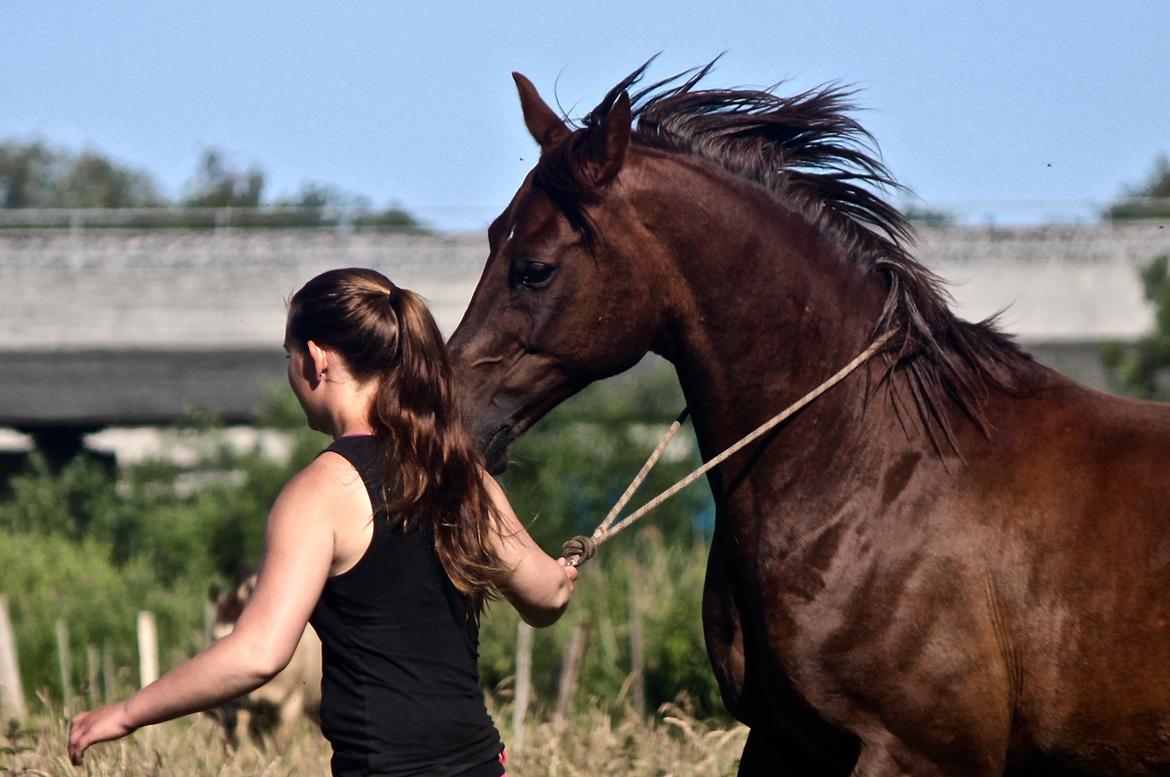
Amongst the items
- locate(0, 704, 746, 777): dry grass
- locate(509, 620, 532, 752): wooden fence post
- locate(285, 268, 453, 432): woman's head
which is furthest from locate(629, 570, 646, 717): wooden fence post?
locate(285, 268, 453, 432): woman's head

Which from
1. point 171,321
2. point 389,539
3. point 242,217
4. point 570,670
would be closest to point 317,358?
point 389,539

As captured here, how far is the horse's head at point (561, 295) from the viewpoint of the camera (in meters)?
3.88

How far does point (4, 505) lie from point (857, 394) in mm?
19811

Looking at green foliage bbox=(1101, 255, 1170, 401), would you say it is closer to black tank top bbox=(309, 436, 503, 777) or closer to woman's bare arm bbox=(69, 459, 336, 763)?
black tank top bbox=(309, 436, 503, 777)

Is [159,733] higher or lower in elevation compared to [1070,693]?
lower

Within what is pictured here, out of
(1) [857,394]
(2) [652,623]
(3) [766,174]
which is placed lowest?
(2) [652,623]

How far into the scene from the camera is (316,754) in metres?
Result: 6.23

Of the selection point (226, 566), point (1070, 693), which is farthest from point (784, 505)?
point (226, 566)

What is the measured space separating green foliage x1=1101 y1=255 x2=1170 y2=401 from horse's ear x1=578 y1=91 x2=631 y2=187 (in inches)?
433

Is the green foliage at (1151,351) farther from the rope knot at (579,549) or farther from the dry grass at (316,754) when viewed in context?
the rope knot at (579,549)

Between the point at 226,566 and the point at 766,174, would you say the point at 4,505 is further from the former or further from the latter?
the point at 766,174

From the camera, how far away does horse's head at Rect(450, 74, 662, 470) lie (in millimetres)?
3885

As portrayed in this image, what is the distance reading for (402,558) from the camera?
2.97m

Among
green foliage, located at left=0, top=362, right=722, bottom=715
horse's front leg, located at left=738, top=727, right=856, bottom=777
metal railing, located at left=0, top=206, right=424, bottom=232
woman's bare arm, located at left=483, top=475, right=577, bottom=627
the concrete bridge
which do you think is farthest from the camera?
metal railing, located at left=0, top=206, right=424, bottom=232
